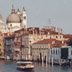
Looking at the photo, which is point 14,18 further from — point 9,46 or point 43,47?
point 43,47

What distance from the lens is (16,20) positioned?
76312mm

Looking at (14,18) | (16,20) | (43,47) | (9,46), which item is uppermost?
(14,18)

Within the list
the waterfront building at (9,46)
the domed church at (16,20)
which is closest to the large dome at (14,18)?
the domed church at (16,20)

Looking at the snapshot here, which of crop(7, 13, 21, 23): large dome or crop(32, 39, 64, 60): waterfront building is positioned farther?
crop(7, 13, 21, 23): large dome

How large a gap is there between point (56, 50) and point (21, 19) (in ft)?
85.4

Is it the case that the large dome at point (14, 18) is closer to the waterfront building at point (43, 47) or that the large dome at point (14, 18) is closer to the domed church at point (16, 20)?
the domed church at point (16, 20)

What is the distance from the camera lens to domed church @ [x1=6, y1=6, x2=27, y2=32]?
76.3 meters

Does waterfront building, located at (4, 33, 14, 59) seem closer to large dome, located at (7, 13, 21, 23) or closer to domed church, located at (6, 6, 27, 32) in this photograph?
large dome, located at (7, 13, 21, 23)

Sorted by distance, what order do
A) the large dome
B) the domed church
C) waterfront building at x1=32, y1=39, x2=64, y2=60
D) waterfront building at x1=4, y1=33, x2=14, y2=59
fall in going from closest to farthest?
waterfront building at x1=32, y1=39, x2=64, y2=60, waterfront building at x1=4, y1=33, x2=14, y2=59, the large dome, the domed church

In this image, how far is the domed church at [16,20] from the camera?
7631 cm

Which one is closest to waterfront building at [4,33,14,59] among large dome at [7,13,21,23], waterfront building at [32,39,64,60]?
large dome at [7,13,21,23]

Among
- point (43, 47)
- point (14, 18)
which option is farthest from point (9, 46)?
point (43, 47)

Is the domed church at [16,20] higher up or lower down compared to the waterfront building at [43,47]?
higher up

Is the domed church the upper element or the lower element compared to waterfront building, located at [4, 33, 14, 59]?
upper
